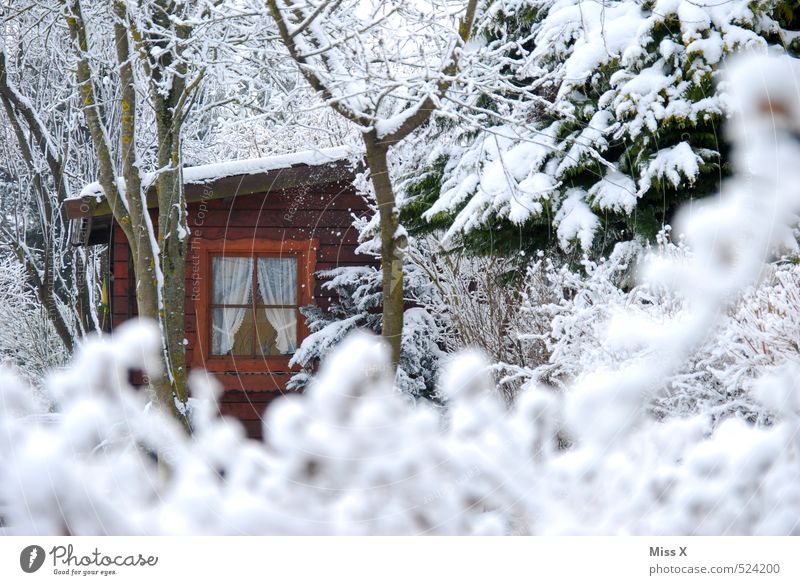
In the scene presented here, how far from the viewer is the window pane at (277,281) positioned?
1.82 m

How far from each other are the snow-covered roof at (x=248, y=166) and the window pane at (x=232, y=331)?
0.41 m

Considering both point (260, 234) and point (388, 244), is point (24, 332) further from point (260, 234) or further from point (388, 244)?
point (388, 244)

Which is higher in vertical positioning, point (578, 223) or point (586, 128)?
point (586, 128)

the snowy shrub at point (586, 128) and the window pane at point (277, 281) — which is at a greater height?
the snowy shrub at point (586, 128)

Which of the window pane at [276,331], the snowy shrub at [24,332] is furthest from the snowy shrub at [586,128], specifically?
the snowy shrub at [24,332]

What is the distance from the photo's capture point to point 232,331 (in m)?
1.81

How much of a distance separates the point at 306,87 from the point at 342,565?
1.20 meters

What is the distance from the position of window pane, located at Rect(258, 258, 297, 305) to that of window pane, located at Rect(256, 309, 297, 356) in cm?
3

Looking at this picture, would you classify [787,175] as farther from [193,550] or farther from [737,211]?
[193,550]

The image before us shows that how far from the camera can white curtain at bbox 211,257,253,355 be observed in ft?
5.89

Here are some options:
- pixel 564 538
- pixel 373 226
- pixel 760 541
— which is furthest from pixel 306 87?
pixel 760 541

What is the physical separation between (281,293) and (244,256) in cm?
16

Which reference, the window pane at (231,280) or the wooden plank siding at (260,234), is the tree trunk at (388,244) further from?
the window pane at (231,280)

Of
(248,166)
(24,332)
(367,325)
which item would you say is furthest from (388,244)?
(24,332)
